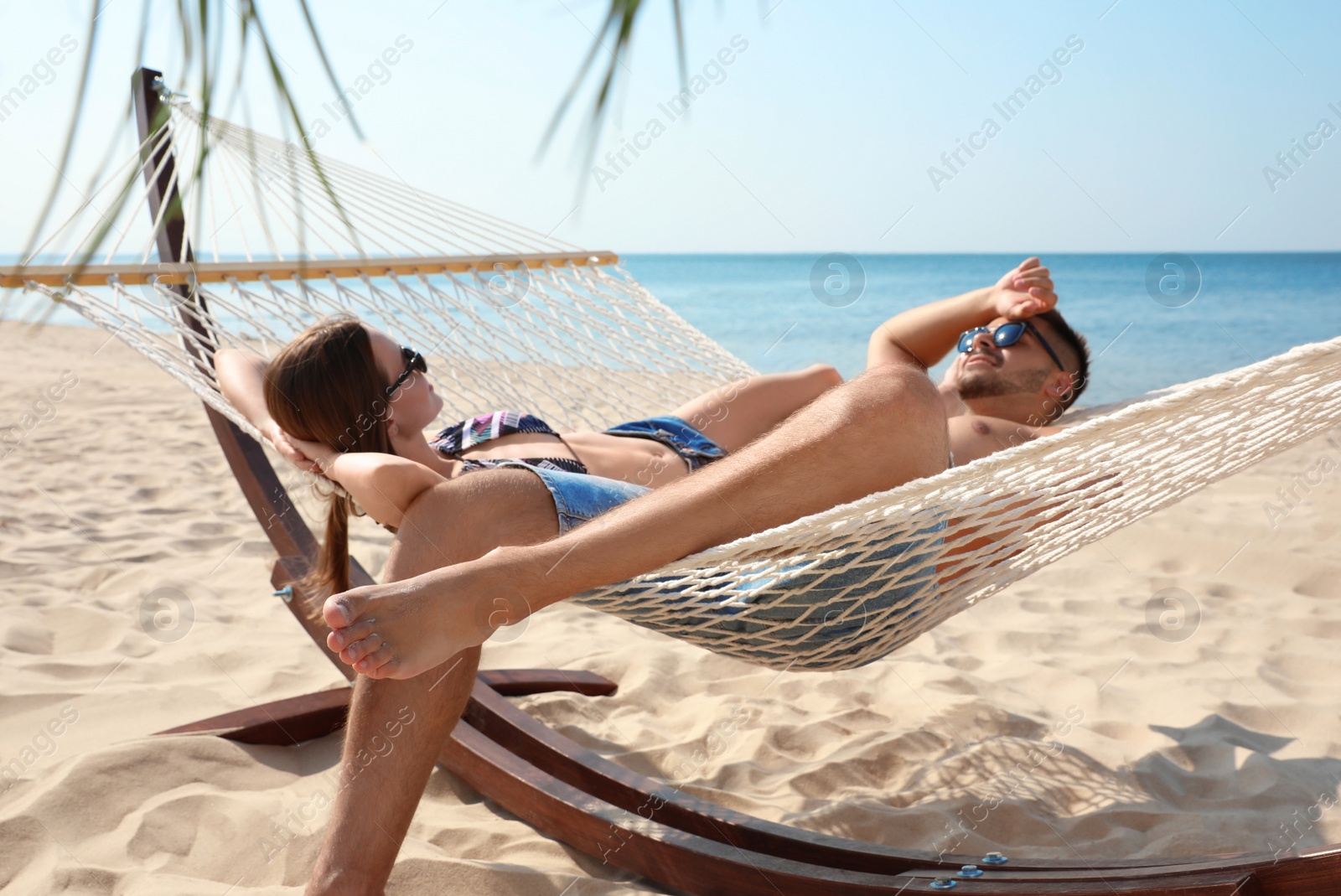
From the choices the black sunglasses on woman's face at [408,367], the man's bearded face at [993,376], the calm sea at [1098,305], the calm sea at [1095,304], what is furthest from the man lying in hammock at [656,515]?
the calm sea at [1098,305]

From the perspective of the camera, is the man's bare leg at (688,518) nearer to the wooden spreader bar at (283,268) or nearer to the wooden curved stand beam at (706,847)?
the wooden curved stand beam at (706,847)

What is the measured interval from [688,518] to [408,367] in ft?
2.03

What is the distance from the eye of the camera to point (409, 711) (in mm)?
1096

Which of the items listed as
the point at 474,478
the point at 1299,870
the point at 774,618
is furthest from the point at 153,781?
the point at 1299,870

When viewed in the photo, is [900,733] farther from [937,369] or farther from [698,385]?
[937,369]

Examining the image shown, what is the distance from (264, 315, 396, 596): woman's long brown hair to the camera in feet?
4.57

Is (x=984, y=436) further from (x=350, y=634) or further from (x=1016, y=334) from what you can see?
(x=350, y=634)

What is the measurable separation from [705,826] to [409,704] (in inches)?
18.6

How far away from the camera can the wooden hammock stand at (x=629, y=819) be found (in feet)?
3.33

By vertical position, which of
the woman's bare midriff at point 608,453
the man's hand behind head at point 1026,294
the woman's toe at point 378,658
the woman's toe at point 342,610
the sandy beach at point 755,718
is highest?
the man's hand behind head at point 1026,294

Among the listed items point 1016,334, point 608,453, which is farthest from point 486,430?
point 1016,334

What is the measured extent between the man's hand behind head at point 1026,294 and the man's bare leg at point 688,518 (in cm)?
56

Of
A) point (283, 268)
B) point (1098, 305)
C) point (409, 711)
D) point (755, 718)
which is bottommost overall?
point (755, 718)

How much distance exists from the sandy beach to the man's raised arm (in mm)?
642
